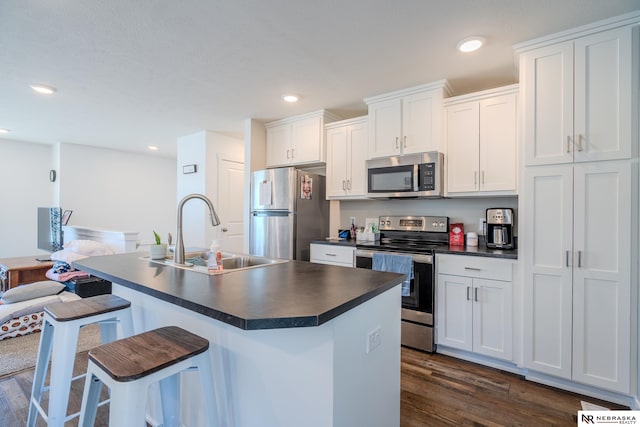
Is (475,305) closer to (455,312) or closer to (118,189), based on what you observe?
(455,312)

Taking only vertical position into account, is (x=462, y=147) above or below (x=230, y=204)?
above

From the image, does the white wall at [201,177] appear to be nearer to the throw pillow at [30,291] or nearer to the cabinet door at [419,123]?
the throw pillow at [30,291]

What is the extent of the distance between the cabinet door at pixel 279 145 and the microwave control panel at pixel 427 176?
1.65m

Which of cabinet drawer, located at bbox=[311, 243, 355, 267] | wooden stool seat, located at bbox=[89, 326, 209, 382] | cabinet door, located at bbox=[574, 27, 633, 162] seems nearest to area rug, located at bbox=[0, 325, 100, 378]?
wooden stool seat, located at bbox=[89, 326, 209, 382]

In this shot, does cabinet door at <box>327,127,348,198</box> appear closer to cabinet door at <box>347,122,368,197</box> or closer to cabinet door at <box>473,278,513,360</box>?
cabinet door at <box>347,122,368,197</box>

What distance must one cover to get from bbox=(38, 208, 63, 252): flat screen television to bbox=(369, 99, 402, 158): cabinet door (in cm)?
479

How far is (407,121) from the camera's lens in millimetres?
2924

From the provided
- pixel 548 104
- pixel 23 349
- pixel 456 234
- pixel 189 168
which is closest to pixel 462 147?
pixel 548 104

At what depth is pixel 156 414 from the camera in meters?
1.66

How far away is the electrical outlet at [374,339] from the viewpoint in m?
1.24

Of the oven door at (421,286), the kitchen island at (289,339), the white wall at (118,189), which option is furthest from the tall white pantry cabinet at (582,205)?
the white wall at (118,189)

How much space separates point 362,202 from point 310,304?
8.99ft

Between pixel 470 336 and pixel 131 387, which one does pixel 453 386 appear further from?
pixel 131 387

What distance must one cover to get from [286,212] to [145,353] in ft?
7.87
